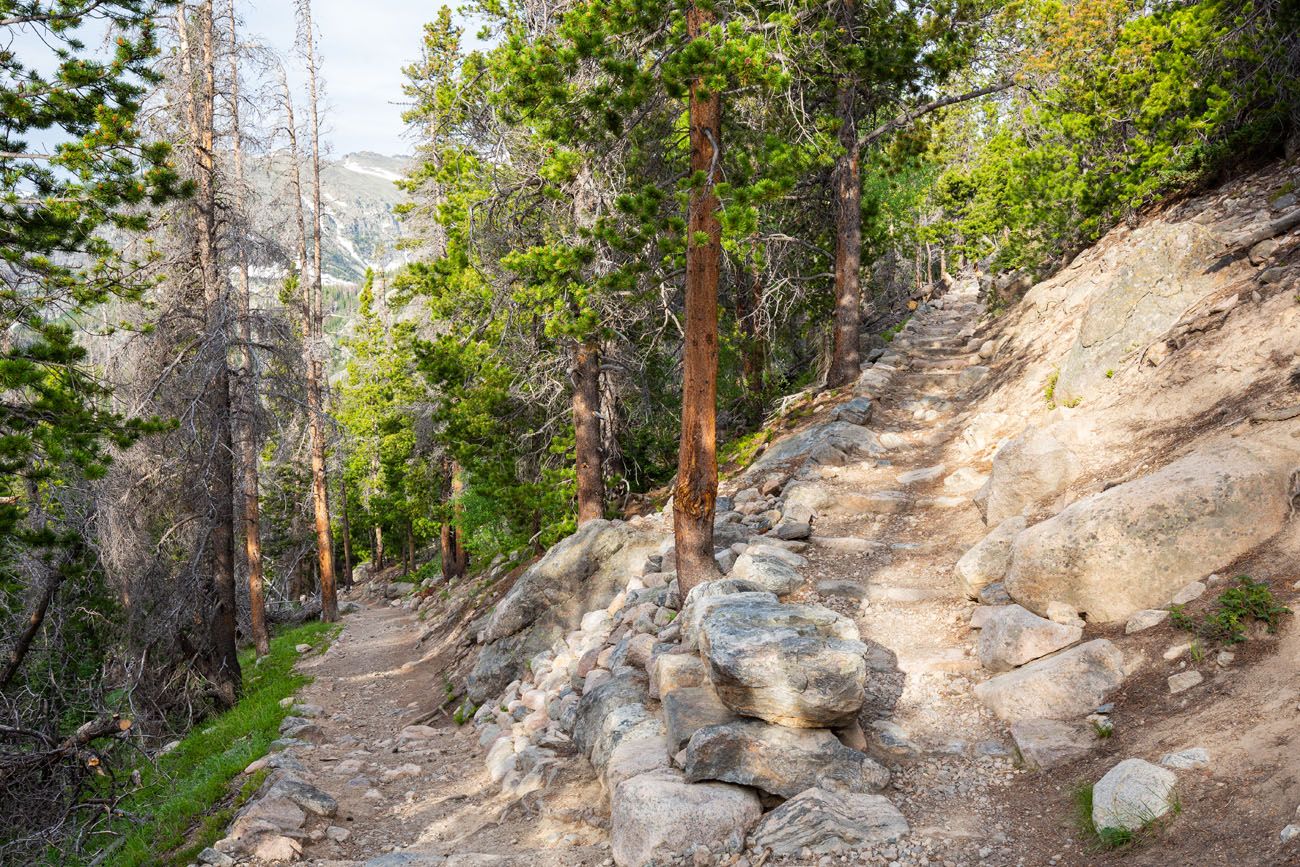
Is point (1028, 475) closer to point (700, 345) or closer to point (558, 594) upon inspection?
point (700, 345)

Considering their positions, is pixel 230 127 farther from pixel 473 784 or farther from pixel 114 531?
pixel 473 784

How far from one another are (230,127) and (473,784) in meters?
12.7

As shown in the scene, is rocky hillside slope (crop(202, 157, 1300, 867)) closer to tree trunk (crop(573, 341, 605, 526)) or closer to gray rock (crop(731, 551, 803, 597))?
gray rock (crop(731, 551, 803, 597))

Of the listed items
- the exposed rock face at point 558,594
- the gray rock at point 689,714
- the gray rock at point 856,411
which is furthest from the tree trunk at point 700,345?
the gray rock at point 856,411

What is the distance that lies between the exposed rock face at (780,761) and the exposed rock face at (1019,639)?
1.51 metres

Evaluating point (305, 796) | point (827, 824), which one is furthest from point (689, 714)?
point (305, 796)

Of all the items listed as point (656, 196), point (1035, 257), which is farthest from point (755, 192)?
point (1035, 257)

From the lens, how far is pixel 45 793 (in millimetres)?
6914

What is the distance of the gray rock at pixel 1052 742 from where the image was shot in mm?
4828

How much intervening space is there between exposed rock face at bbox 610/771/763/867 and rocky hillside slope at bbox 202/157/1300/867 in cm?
2

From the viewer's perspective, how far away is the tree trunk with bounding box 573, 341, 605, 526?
12984 mm

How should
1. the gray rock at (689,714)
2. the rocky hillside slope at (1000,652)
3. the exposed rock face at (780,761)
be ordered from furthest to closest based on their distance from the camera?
the gray rock at (689,714)
the exposed rock face at (780,761)
the rocky hillside slope at (1000,652)

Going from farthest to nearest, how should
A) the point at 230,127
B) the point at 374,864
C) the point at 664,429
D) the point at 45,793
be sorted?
1. the point at 664,429
2. the point at 230,127
3. the point at 45,793
4. the point at 374,864

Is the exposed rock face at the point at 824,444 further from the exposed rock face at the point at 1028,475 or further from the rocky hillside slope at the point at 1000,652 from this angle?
the exposed rock face at the point at 1028,475
